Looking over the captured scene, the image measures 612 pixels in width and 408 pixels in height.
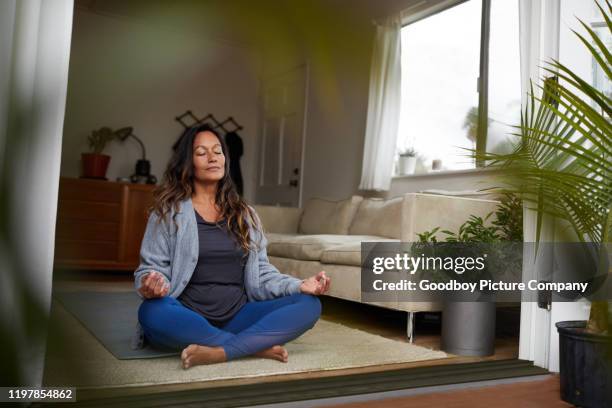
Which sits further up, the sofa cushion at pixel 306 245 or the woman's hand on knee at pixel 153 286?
the sofa cushion at pixel 306 245

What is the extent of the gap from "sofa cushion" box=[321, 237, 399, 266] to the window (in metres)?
1.02

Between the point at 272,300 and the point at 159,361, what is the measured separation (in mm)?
479

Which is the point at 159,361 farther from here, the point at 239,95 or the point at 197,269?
the point at 239,95

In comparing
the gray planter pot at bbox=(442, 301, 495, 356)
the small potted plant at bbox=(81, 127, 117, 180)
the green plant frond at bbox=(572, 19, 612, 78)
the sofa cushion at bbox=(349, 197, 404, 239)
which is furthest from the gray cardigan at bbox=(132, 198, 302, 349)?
the small potted plant at bbox=(81, 127, 117, 180)

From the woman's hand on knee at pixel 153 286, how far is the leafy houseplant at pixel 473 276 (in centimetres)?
134

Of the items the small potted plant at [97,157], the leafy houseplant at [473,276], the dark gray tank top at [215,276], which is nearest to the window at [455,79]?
the leafy houseplant at [473,276]

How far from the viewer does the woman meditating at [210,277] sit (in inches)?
79.2

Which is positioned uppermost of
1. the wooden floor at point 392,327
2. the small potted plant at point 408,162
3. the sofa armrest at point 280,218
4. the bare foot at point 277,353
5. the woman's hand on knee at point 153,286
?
the small potted plant at point 408,162

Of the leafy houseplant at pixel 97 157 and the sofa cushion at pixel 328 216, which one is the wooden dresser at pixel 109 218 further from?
the sofa cushion at pixel 328 216

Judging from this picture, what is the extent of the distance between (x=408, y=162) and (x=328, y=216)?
0.82 meters

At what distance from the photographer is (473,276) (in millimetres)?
2660

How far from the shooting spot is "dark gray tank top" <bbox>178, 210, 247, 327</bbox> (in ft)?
7.07

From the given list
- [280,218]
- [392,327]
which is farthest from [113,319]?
[280,218]

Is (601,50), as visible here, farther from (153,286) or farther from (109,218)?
(109,218)
